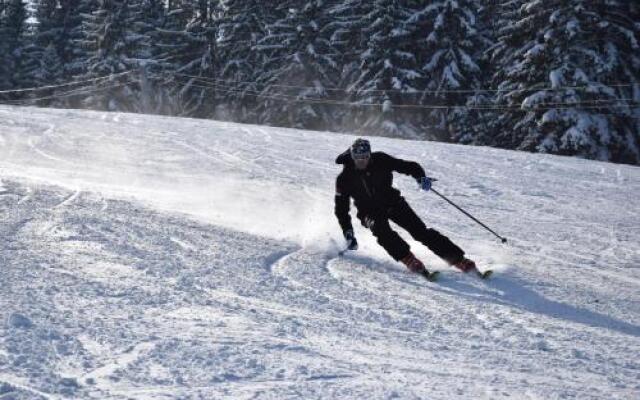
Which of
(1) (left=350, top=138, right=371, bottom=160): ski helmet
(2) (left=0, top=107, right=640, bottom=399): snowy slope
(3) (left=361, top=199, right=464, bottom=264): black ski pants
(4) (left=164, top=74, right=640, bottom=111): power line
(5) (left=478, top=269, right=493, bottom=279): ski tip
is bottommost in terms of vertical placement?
(2) (left=0, top=107, right=640, bottom=399): snowy slope

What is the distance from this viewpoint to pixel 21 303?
179 inches

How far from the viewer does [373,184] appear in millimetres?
6746

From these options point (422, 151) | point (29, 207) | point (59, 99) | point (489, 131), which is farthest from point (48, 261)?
point (59, 99)

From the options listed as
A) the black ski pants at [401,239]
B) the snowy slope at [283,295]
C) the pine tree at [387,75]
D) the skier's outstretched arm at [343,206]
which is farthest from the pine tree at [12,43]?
the black ski pants at [401,239]

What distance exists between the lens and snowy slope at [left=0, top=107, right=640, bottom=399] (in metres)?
3.71

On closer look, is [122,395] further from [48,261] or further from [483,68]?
[483,68]

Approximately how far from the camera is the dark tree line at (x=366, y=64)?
27.0m

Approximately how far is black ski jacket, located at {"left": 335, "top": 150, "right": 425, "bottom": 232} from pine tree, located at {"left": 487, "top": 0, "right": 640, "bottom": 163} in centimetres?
2092

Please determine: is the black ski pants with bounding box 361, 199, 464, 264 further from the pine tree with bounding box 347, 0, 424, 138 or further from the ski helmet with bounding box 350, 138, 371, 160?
the pine tree with bounding box 347, 0, 424, 138

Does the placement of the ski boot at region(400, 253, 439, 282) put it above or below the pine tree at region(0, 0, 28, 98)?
below

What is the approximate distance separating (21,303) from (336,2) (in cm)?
3730

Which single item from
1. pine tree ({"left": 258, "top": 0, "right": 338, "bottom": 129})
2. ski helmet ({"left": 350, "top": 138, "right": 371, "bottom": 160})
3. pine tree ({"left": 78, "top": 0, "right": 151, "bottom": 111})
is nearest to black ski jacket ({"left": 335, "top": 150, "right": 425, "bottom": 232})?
ski helmet ({"left": 350, "top": 138, "right": 371, "bottom": 160})

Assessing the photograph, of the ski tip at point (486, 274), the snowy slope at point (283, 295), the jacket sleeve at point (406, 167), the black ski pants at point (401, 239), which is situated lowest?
the snowy slope at point (283, 295)

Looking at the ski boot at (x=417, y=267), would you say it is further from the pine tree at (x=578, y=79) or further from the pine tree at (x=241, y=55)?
the pine tree at (x=241, y=55)
